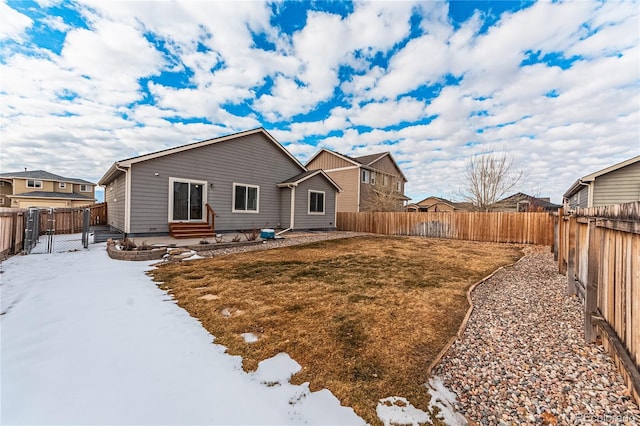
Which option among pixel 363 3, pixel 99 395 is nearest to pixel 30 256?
pixel 99 395

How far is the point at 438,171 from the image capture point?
25.8 metres

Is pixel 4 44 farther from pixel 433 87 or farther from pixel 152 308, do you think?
pixel 433 87

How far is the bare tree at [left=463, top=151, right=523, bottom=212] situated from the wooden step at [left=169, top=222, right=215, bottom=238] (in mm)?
16789

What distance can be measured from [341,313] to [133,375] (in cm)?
238

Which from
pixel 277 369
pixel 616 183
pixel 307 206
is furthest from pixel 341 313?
pixel 616 183

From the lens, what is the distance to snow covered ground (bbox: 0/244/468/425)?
1821 mm

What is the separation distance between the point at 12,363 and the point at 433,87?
18.2 m

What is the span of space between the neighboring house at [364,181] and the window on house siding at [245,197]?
1123cm

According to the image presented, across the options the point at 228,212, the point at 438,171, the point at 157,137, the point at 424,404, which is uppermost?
the point at 157,137

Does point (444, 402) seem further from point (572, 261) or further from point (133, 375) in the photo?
point (572, 261)

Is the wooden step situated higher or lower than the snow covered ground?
higher

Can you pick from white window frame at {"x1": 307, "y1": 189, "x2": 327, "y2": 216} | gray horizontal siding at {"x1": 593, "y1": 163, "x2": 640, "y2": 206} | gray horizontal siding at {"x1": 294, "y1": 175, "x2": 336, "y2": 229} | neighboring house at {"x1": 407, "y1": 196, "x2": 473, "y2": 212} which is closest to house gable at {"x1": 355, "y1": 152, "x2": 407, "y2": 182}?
gray horizontal siding at {"x1": 294, "y1": 175, "x2": 336, "y2": 229}

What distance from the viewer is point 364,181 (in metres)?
23.1

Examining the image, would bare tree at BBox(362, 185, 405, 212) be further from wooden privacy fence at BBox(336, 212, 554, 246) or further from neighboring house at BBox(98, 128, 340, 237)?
neighboring house at BBox(98, 128, 340, 237)
